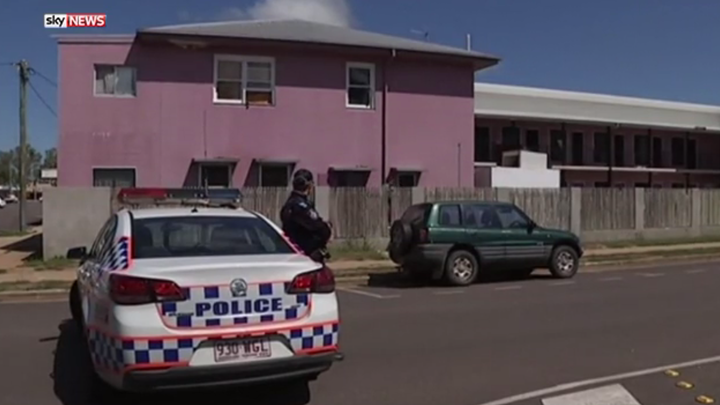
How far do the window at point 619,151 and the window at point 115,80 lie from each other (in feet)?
88.4

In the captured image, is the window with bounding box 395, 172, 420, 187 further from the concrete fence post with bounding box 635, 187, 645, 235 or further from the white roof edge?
the white roof edge

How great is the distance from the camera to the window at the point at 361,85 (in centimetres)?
2217

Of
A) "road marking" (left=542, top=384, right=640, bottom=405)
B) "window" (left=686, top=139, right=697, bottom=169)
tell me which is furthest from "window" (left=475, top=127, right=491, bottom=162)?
"road marking" (left=542, top=384, right=640, bottom=405)

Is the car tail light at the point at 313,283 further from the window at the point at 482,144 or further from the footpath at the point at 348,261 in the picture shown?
the window at the point at 482,144

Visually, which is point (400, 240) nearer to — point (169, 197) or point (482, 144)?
point (169, 197)

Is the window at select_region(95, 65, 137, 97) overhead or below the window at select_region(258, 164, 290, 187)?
overhead

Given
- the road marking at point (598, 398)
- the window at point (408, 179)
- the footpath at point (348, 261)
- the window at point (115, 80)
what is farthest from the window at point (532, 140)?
the road marking at point (598, 398)

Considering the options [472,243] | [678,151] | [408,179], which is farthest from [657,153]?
[472,243]

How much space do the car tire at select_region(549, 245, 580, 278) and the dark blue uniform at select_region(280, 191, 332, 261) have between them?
7.60 meters

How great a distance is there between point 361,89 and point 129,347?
58.9 feet

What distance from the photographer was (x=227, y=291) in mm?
5219

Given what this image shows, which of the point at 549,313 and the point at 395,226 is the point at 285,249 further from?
the point at 395,226

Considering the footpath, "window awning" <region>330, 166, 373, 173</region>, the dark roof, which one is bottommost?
the footpath

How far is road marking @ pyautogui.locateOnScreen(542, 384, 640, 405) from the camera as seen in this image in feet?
19.1
